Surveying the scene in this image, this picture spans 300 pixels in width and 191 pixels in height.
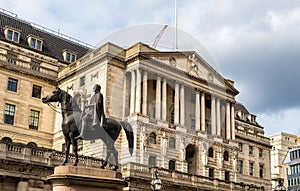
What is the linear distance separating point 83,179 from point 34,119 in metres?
39.6

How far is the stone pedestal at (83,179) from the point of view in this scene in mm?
16672

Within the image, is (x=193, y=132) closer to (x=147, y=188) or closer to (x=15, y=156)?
(x=147, y=188)

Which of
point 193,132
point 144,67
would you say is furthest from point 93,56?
point 193,132

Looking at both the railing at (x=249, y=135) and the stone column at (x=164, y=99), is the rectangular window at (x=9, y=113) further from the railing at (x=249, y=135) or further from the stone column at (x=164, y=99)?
the railing at (x=249, y=135)

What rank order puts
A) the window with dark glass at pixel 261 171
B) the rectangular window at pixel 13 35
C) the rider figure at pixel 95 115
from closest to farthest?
the rider figure at pixel 95 115 → the rectangular window at pixel 13 35 → the window with dark glass at pixel 261 171

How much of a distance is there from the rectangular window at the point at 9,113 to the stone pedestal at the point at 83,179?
36924 millimetres

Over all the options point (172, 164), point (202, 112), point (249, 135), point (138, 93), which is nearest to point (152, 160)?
point (172, 164)

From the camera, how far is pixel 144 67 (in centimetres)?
5162

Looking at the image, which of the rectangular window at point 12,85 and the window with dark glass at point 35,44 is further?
the window with dark glass at point 35,44

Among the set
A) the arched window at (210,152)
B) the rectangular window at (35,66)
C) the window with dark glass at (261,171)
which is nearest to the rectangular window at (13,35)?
the rectangular window at (35,66)

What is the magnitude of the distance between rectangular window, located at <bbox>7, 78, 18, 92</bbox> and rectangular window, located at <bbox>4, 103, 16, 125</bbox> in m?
1.96

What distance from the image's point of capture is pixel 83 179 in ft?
55.1

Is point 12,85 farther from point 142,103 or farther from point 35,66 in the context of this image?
point 142,103

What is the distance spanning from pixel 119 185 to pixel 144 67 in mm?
34614
